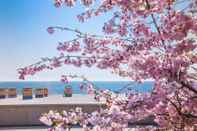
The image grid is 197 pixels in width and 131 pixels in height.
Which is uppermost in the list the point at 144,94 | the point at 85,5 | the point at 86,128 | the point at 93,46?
the point at 85,5

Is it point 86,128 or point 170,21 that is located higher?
point 170,21

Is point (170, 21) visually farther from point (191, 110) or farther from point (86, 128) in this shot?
point (86, 128)

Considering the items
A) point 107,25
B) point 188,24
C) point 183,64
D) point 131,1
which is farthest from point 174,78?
point 107,25

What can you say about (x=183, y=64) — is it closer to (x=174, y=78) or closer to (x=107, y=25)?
(x=174, y=78)

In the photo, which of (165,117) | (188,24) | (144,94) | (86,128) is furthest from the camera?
(165,117)

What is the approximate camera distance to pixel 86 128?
14.5 ft

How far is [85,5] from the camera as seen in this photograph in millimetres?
4598

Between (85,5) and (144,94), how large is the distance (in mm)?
1018

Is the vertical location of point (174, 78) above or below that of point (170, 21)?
below

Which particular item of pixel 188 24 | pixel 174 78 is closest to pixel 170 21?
pixel 188 24

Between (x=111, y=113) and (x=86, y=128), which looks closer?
(x=111, y=113)

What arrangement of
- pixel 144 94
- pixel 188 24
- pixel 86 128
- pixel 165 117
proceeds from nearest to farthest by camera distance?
pixel 188 24
pixel 144 94
pixel 86 128
pixel 165 117

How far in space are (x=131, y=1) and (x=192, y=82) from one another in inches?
41.6

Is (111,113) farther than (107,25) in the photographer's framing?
No
